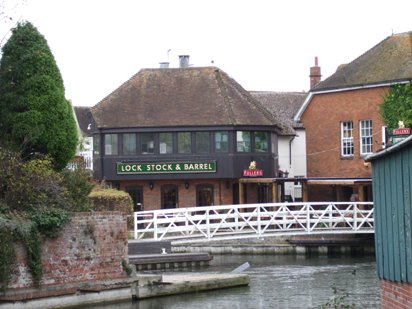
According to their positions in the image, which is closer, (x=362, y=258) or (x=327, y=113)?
(x=362, y=258)

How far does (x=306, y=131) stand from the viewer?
53.9 meters

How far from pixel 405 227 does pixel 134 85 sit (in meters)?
40.7

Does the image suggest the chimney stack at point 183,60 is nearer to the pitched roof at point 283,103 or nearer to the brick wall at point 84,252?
the pitched roof at point 283,103

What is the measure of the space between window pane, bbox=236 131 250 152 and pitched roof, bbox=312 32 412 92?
4.90 meters

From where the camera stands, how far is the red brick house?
157ft

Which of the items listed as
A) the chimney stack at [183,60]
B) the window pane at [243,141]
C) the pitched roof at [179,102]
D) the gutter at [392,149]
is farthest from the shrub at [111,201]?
the gutter at [392,149]

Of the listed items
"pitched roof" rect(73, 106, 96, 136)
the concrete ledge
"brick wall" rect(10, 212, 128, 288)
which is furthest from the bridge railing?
"pitched roof" rect(73, 106, 96, 136)

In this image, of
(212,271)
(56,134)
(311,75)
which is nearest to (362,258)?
(212,271)

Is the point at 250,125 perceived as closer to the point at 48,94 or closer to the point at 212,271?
the point at 212,271

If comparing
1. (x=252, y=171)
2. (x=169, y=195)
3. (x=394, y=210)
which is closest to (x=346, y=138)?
(x=252, y=171)

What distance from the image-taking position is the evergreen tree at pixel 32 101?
2833 centimetres

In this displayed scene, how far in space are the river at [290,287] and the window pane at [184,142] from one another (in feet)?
A: 36.6

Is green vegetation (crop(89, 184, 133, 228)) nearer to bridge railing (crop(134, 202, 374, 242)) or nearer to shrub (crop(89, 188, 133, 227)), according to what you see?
shrub (crop(89, 188, 133, 227))

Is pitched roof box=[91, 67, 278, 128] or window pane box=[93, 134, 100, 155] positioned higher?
pitched roof box=[91, 67, 278, 128]
